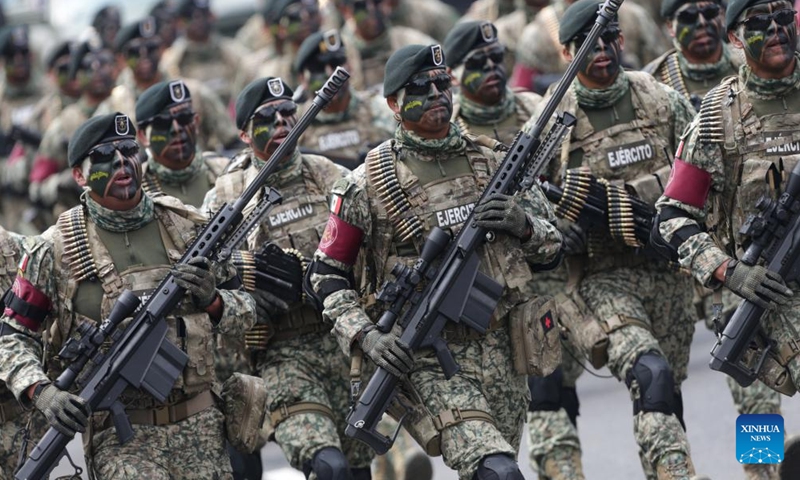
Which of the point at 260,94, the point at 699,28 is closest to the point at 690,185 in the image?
the point at 699,28

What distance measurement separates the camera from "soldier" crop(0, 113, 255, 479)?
9594 mm

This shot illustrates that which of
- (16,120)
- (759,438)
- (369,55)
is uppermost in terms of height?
(16,120)

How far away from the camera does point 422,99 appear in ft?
32.1

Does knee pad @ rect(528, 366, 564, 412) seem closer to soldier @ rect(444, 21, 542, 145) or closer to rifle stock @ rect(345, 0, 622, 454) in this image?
soldier @ rect(444, 21, 542, 145)

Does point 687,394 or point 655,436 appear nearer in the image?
point 655,436

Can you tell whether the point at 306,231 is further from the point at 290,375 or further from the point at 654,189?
the point at 654,189

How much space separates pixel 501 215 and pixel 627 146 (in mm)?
2125

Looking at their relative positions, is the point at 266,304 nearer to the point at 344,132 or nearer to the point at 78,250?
the point at 78,250

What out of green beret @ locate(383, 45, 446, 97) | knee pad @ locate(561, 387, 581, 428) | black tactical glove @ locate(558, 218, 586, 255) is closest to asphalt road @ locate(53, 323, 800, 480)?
knee pad @ locate(561, 387, 581, 428)

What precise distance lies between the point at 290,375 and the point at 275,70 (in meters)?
7.62

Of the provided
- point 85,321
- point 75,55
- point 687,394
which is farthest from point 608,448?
point 75,55

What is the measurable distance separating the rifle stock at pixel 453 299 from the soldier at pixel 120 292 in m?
0.86

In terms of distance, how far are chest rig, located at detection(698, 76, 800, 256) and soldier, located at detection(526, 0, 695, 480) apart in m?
1.36

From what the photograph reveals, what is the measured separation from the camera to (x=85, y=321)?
31.4 feet
